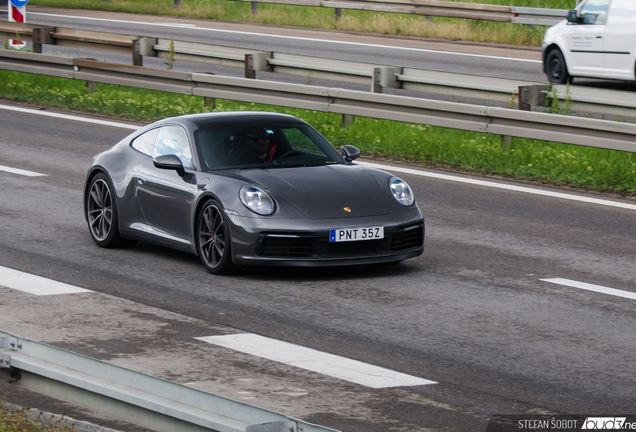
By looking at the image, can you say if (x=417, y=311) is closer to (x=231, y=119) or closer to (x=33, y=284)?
(x=231, y=119)

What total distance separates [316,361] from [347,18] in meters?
27.7

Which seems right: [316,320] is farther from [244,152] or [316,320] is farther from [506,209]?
[506,209]

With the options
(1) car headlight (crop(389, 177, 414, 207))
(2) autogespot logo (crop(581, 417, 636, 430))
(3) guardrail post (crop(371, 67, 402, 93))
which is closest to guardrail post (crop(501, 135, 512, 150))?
(3) guardrail post (crop(371, 67, 402, 93))

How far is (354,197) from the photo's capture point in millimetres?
8852

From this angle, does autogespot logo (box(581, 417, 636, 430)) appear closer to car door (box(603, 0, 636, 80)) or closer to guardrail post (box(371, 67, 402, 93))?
guardrail post (box(371, 67, 402, 93))

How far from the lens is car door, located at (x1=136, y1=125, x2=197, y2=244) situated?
9219 mm

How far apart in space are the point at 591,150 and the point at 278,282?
6.99m

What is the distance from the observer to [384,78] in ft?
56.9

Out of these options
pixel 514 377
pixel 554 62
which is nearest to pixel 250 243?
pixel 514 377

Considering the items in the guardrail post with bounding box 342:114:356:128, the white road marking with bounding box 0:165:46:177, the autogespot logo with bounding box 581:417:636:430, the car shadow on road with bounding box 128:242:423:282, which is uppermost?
the autogespot logo with bounding box 581:417:636:430

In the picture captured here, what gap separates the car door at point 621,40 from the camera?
1967 centimetres

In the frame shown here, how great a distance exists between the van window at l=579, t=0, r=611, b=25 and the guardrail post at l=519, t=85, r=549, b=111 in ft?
18.7

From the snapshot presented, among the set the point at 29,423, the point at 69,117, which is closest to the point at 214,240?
the point at 29,423

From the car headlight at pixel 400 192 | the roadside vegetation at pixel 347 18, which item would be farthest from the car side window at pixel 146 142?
the roadside vegetation at pixel 347 18
